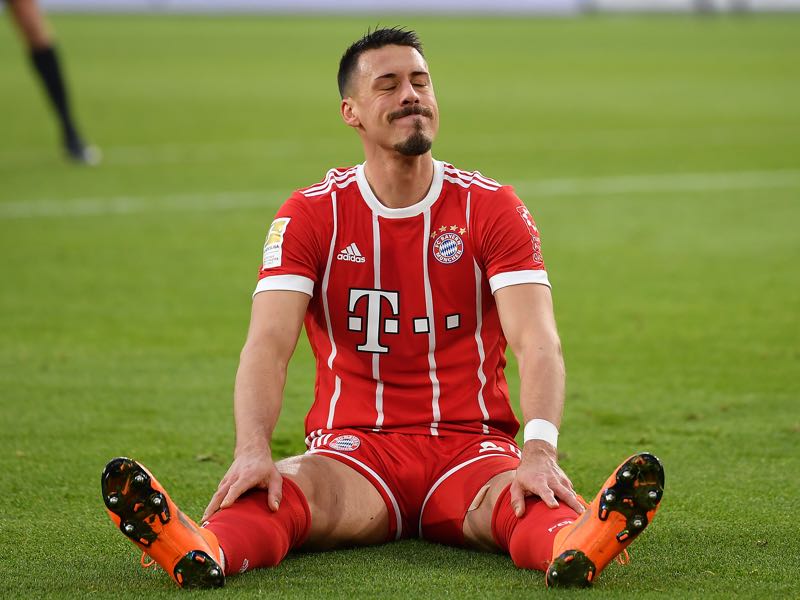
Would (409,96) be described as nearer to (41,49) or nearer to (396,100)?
(396,100)

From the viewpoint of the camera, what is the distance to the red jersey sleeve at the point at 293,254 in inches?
173

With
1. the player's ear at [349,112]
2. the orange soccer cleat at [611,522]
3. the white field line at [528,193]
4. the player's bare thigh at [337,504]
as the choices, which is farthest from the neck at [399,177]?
the white field line at [528,193]

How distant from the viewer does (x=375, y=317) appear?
4500mm

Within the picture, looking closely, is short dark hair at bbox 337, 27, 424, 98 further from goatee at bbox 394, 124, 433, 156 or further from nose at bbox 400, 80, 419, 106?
goatee at bbox 394, 124, 433, 156

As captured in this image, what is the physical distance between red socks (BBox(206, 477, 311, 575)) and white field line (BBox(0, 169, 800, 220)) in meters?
7.78

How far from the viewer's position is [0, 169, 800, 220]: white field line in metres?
11.8

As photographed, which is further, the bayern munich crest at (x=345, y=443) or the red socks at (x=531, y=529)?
the bayern munich crest at (x=345, y=443)

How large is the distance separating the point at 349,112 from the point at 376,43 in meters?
0.24

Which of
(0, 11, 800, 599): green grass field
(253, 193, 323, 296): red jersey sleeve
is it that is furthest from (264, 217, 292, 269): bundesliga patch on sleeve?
(0, 11, 800, 599): green grass field

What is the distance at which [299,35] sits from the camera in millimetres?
37656

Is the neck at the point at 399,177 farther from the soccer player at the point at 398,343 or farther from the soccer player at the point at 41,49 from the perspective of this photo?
the soccer player at the point at 41,49

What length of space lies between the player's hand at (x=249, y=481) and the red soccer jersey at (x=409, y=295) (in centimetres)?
52

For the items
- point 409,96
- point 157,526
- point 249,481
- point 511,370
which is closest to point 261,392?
point 249,481

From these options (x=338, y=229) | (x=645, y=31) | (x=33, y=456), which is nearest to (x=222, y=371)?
(x=33, y=456)
